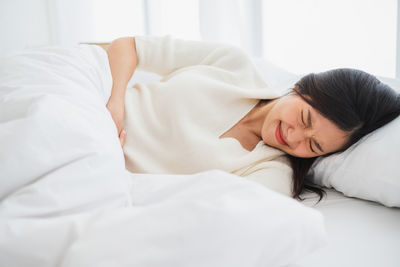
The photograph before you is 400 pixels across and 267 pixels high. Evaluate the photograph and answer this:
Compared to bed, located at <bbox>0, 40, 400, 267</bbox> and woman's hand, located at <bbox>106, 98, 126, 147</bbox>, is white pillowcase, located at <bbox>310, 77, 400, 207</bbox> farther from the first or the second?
woman's hand, located at <bbox>106, 98, 126, 147</bbox>

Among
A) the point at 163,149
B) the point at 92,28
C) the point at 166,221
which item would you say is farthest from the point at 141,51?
the point at 92,28

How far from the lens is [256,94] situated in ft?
3.52

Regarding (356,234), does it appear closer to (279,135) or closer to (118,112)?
(279,135)

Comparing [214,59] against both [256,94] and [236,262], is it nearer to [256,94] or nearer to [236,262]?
[256,94]

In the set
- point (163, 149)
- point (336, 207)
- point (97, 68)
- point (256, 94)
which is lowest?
point (336, 207)

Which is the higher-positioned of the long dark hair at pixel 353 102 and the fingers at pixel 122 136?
the long dark hair at pixel 353 102

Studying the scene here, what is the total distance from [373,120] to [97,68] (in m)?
0.75

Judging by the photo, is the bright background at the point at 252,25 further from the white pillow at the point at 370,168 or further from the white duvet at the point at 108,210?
the white duvet at the point at 108,210

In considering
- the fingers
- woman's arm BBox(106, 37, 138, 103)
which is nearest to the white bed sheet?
the fingers

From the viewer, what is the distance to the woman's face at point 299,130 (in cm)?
95

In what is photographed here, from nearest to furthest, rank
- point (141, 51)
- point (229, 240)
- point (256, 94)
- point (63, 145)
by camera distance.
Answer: point (229, 240) < point (63, 145) < point (256, 94) < point (141, 51)

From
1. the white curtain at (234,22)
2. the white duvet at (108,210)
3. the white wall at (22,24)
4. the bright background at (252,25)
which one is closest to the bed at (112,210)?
the white duvet at (108,210)

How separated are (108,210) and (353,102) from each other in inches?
28.4

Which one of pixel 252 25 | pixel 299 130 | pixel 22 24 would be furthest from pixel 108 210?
pixel 22 24
